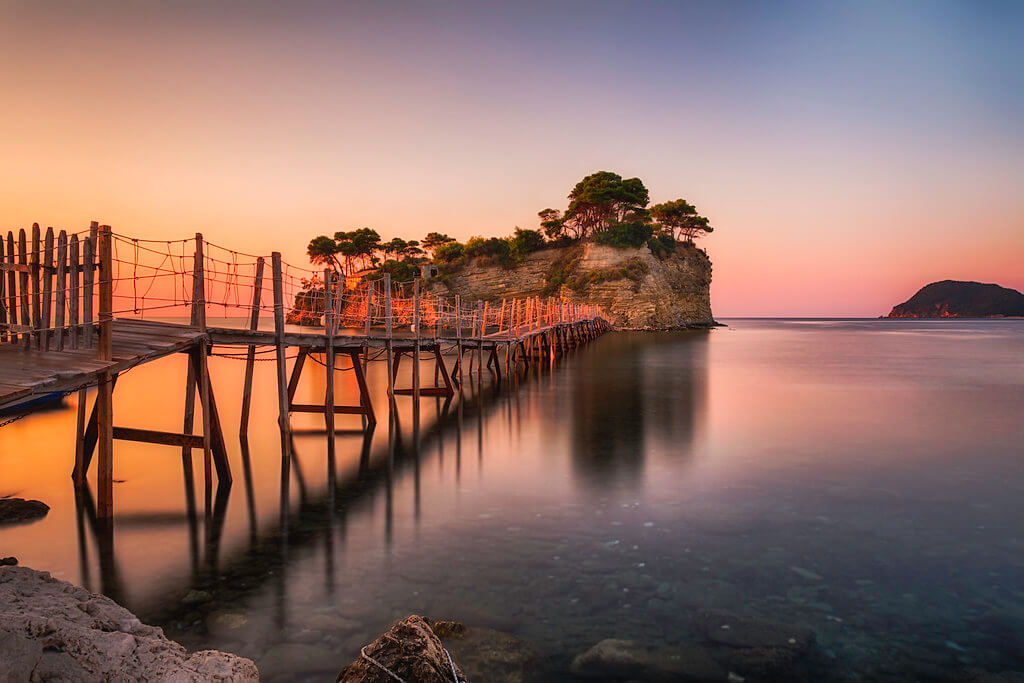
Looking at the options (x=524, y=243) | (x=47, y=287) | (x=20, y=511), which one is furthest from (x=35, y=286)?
(x=524, y=243)

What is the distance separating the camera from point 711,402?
2105cm

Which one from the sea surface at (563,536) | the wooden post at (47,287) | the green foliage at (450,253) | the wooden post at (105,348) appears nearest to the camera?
the sea surface at (563,536)

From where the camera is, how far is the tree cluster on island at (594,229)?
8144cm

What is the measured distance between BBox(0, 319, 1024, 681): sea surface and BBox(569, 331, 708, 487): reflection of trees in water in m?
0.17

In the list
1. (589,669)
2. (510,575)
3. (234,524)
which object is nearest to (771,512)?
(510,575)

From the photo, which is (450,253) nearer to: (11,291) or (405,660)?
(11,291)

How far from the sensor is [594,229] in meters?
87.0

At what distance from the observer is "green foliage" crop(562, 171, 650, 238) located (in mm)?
85000

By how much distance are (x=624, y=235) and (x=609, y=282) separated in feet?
24.4

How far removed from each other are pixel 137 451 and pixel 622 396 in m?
15.4

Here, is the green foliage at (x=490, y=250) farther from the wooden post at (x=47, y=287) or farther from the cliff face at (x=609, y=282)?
the wooden post at (x=47, y=287)

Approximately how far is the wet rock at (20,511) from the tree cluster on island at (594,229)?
73.5 meters

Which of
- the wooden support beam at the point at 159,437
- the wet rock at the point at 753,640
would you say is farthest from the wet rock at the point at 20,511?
the wet rock at the point at 753,640

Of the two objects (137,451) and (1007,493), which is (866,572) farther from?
(137,451)
